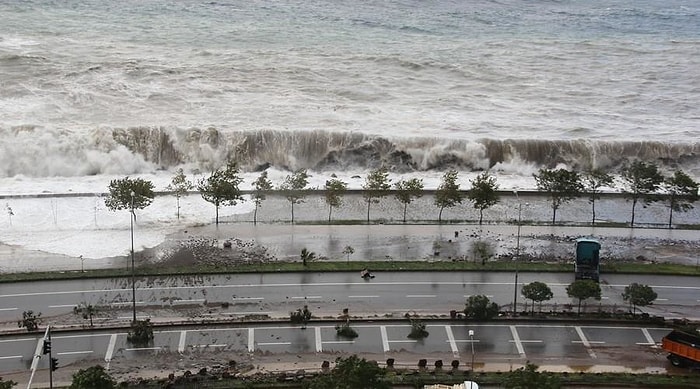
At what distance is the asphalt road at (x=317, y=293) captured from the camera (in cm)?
5791

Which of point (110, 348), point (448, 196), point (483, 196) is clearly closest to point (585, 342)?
point (483, 196)

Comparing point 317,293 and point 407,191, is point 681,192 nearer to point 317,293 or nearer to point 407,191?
point 407,191

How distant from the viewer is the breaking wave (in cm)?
9262

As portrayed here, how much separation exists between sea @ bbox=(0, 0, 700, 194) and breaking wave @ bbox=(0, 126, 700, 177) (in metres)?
0.21

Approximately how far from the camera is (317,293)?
60.4 meters

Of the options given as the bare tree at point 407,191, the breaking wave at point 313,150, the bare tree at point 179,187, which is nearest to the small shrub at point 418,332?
the bare tree at point 407,191

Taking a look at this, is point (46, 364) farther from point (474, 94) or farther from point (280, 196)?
point (474, 94)

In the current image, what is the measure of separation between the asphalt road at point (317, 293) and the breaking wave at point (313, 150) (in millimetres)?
32140

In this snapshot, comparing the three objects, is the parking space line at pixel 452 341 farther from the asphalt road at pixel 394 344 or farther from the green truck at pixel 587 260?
the green truck at pixel 587 260

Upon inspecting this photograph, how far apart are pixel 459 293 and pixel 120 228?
3117 centimetres

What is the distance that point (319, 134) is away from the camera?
9819 cm

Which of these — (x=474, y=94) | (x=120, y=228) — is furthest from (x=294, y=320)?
(x=474, y=94)

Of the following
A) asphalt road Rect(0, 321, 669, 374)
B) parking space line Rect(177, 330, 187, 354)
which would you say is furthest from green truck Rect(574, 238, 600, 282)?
parking space line Rect(177, 330, 187, 354)

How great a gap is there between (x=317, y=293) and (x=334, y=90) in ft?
204
